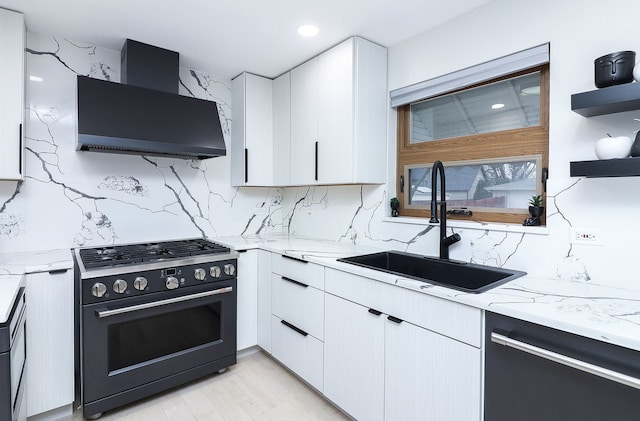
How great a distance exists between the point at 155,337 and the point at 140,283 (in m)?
0.36

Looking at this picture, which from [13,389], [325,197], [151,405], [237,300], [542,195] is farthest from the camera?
[325,197]

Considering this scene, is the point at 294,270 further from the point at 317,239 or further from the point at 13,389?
the point at 13,389

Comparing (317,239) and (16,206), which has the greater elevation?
(16,206)

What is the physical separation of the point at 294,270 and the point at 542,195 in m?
1.49

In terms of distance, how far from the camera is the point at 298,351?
7.27 ft

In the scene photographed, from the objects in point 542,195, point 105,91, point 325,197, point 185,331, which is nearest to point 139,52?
point 105,91

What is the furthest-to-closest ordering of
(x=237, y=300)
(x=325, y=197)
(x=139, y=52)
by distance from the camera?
(x=325, y=197), (x=237, y=300), (x=139, y=52)

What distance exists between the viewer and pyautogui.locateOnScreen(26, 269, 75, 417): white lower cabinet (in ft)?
5.73

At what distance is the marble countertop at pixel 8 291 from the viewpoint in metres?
1.26

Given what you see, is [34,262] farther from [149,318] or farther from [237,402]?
[237,402]

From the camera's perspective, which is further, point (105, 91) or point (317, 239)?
point (317, 239)

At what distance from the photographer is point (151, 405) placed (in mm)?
2025

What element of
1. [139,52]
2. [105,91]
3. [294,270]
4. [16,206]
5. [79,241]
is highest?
[139,52]

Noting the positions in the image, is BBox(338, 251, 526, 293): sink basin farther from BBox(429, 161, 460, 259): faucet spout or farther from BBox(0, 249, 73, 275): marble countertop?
BBox(0, 249, 73, 275): marble countertop
